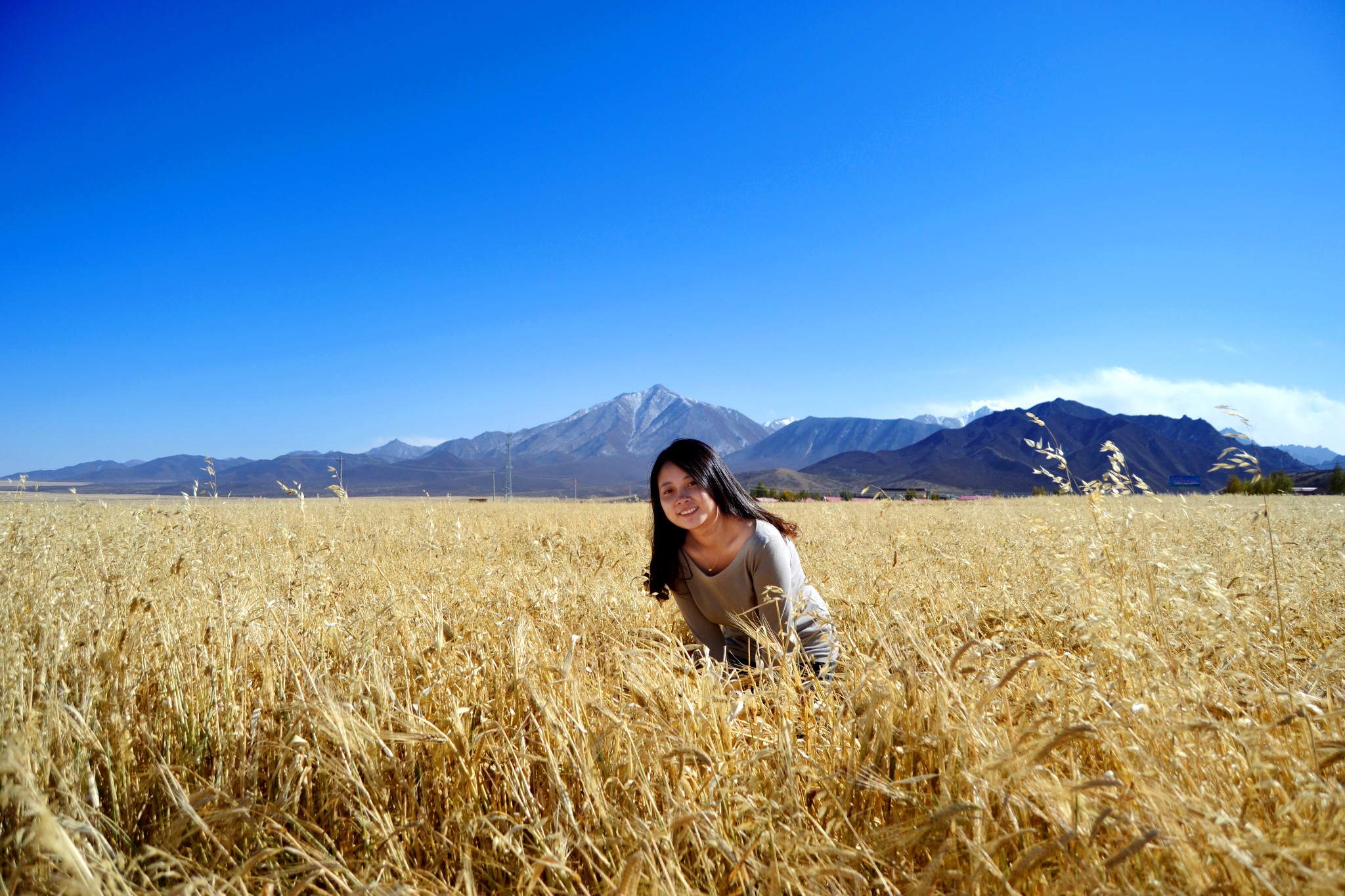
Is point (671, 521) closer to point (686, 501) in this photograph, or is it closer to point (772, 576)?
point (686, 501)

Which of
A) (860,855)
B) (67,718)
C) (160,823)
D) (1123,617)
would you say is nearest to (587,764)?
(860,855)

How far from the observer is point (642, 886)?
1244 mm

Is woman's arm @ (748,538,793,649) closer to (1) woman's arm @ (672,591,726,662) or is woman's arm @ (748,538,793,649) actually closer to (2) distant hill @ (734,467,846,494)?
(1) woman's arm @ (672,591,726,662)

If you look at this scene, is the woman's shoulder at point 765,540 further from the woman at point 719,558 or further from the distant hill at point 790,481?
the distant hill at point 790,481

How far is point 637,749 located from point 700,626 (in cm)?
180

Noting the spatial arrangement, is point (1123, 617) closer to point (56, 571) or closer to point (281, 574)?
point (281, 574)

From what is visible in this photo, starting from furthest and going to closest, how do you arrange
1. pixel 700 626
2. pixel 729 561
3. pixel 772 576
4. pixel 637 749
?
1. pixel 700 626
2. pixel 729 561
3. pixel 772 576
4. pixel 637 749

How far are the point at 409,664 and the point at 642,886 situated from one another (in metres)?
1.50

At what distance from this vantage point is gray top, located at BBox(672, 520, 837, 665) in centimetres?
270

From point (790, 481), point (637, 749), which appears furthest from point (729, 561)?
point (790, 481)

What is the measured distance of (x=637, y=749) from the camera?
1639 mm

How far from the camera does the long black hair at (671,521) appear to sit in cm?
326

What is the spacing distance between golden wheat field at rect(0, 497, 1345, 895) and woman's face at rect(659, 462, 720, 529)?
0.63 meters

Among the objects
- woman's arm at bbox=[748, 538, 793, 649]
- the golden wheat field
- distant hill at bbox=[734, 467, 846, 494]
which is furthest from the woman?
distant hill at bbox=[734, 467, 846, 494]
